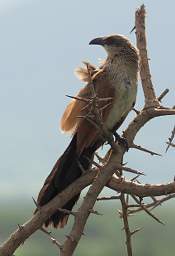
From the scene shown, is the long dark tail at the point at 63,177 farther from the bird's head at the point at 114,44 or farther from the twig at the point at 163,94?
the bird's head at the point at 114,44

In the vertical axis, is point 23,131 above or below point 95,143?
above

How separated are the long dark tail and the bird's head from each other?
0.53m

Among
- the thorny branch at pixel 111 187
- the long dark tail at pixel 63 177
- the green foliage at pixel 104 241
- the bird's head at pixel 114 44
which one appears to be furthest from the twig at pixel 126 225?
the green foliage at pixel 104 241

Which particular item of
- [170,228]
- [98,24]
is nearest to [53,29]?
[98,24]

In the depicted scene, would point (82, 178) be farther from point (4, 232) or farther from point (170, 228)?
point (170, 228)

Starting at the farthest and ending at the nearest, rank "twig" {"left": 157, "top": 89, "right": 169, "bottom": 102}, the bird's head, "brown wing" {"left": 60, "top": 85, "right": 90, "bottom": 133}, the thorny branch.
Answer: the bird's head, "brown wing" {"left": 60, "top": 85, "right": 90, "bottom": 133}, "twig" {"left": 157, "top": 89, "right": 169, "bottom": 102}, the thorny branch

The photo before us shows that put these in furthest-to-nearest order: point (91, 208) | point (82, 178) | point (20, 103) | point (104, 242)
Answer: point (20, 103) < point (104, 242) < point (82, 178) < point (91, 208)

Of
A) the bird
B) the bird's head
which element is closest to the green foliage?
the bird's head

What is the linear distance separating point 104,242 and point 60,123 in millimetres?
19862

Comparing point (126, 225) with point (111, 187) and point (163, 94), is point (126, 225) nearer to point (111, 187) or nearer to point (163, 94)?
point (111, 187)

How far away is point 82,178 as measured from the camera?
2.64 m

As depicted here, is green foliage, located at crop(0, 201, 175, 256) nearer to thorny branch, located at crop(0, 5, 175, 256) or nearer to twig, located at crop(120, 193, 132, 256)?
thorny branch, located at crop(0, 5, 175, 256)

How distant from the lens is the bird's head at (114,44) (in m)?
3.41

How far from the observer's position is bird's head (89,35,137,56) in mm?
3406
